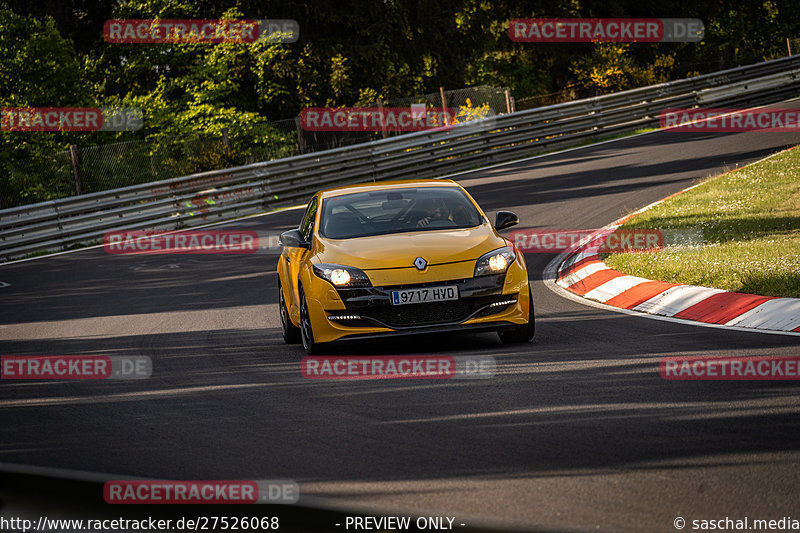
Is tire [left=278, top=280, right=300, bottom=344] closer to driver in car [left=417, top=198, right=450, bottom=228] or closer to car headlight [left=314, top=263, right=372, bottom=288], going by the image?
car headlight [left=314, top=263, right=372, bottom=288]

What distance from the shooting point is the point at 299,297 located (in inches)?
367

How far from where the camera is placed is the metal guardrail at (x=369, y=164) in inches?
917

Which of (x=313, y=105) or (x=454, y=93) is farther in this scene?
(x=313, y=105)

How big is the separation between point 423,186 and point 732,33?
55.7m

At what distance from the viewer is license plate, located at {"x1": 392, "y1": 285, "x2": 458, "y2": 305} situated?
8391 millimetres

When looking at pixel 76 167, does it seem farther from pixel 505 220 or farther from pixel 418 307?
pixel 418 307

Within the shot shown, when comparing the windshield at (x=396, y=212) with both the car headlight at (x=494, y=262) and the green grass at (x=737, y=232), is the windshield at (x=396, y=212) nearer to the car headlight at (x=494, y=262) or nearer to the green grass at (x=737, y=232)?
the car headlight at (x=494, y=262)

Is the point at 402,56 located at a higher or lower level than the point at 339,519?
higher

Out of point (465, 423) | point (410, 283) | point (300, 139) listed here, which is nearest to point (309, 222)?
point (410, 283)

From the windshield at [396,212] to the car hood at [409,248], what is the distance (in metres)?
0.23

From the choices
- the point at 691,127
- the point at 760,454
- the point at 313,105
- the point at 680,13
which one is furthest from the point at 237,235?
the point at 680,13

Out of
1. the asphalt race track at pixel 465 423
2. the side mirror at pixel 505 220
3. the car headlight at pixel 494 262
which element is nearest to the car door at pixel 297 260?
the asphalt race track at pixel 465 423

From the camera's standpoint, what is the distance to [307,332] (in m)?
8.95

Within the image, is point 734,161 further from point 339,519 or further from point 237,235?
point 339,519
